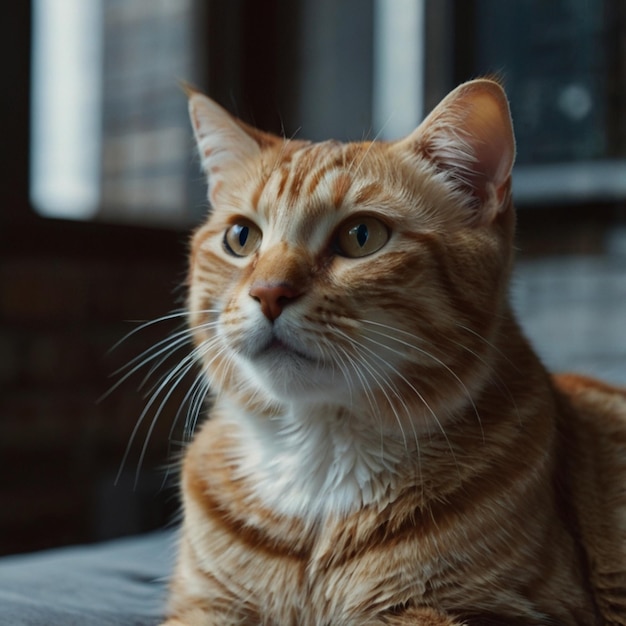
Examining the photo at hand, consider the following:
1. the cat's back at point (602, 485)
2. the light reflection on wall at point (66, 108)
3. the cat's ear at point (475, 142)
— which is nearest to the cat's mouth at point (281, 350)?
the cat's ear at point (475, 142)

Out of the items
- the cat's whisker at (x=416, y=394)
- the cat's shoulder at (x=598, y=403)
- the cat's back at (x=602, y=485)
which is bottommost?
the cat's back at (x=602, y=485)

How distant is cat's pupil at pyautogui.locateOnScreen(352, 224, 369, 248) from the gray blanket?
619 mm

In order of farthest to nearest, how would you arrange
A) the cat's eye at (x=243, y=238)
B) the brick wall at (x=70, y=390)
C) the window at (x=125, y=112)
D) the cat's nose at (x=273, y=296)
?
the window at (x=125, y=112) → the brick wall at (x=70, y=390) → the cat's eye at (x=243, y=238) → the cat's nose at (x=273, y=296)

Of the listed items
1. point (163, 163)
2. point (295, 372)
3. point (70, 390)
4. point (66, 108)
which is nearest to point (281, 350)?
point (295, 372)

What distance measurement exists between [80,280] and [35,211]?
0.77ft

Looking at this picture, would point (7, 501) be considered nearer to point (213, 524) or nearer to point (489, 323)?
point (213, 524)

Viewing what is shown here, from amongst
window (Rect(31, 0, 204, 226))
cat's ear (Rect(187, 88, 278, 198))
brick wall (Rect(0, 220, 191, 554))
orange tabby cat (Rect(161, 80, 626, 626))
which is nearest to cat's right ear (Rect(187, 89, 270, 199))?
cat's ear (Rect(187, 88, 278, 198))

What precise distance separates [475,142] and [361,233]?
195 mm

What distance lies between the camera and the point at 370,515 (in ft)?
3.41

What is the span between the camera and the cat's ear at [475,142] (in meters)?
1.08

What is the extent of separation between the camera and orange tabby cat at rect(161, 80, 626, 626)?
100 centimetres

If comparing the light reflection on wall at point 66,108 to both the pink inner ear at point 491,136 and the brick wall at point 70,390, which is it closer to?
the brick wall at point 70,390

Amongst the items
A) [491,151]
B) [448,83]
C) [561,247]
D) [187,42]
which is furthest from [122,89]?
[491,151]

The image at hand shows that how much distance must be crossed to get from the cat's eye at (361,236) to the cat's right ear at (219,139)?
0.93 feet
